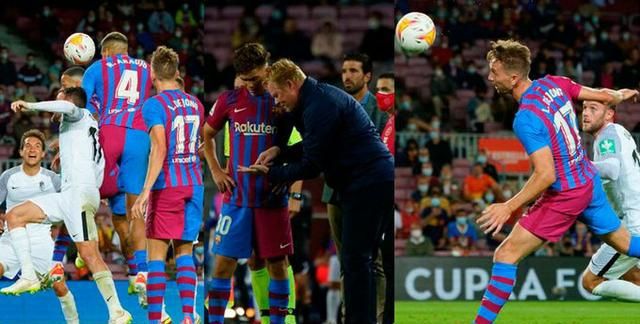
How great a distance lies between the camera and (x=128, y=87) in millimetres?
7414

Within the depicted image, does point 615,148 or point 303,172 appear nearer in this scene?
point 303,172

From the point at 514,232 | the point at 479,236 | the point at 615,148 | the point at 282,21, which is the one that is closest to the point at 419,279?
the point at 479,236

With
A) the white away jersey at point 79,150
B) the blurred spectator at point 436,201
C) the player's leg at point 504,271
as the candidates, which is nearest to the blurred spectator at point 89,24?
Answer: the blurred spectator at point 436,201

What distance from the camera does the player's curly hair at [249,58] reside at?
5.83 meters

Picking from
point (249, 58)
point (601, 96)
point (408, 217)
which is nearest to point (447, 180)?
point (408, 217)

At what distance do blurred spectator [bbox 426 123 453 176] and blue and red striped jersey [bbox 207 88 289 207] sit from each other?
8260 millimetres

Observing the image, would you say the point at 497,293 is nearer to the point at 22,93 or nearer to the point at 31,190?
the point at 31,190

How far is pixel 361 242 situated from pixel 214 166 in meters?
1.23

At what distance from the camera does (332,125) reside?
5418 mm

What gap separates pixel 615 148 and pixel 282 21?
12371mm

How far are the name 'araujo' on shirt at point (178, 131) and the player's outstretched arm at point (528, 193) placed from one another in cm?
194

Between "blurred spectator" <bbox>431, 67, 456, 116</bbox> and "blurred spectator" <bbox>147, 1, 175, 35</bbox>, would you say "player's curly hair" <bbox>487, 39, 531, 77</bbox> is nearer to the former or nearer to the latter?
"blurred spectator" <bbox>431, 67, 456, 116</bbox>

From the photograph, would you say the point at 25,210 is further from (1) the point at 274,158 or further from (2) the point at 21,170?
(1) the point at 274,158

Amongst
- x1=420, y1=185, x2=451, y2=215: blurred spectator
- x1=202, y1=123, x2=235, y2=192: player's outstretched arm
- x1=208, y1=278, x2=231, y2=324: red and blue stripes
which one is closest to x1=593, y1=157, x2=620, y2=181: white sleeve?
x1=202, y1=123, x2=235, y2=192: player's outstretched arm
